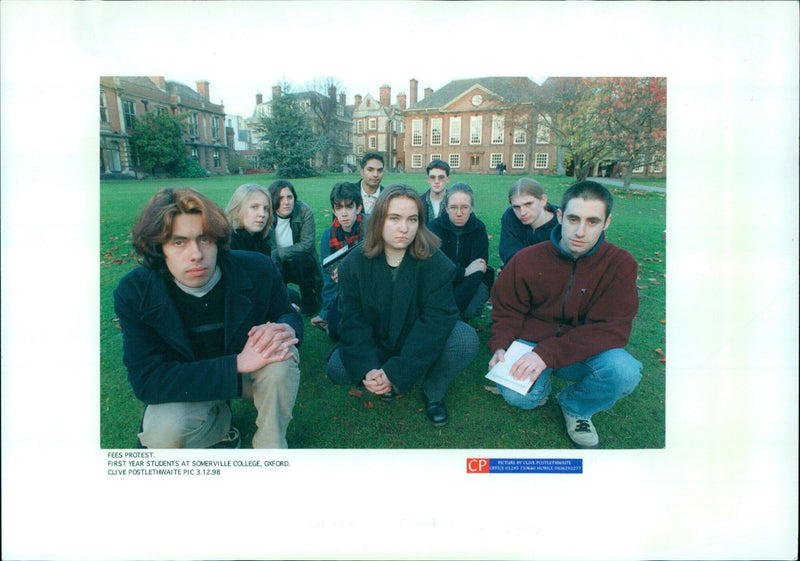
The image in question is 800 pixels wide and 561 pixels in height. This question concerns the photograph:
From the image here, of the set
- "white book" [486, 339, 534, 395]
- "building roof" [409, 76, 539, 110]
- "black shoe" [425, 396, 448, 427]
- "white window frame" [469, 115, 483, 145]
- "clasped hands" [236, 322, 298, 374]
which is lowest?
"black shoe" [425, 396, 448, 427]

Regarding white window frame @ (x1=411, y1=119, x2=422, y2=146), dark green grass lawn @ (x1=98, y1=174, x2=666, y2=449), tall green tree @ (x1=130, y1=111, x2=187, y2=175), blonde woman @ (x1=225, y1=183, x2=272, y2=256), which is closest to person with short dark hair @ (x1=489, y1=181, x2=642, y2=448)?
dark green grass lawn @ (x1=98, y1=174, x2=666, y2=449)

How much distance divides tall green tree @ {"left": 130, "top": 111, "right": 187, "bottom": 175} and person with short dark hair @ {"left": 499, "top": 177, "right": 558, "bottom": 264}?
213cm

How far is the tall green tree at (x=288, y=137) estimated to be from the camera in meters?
1.86

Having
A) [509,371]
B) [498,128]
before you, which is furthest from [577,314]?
[498,128]

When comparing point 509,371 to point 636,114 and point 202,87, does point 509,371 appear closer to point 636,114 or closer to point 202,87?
point 636,114

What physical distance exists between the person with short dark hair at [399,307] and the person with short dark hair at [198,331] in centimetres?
34

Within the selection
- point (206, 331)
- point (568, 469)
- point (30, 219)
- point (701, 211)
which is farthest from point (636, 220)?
point (30, 219)

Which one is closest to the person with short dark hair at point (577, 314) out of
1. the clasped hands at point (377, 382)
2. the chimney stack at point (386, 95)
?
the clasped hands at point (377, 382)

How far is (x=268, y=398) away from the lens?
1538mm

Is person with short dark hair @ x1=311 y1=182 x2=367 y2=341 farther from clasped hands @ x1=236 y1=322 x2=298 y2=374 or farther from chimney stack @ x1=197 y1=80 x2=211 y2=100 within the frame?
chimney stack @ x1=197 y1=80 x2=211 y2=100

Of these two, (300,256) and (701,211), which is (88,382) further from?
(701,211)

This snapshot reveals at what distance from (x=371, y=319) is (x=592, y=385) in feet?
4.01

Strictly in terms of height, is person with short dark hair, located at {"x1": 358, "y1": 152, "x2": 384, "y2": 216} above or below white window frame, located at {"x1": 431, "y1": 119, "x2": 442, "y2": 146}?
below

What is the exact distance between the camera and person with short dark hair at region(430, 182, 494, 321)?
2.76m
